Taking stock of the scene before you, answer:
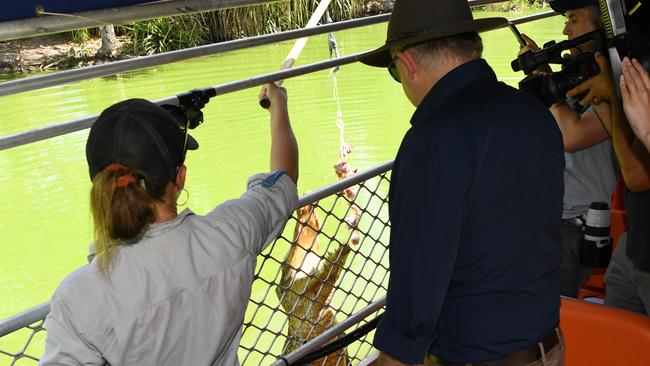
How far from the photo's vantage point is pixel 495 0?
241 cm

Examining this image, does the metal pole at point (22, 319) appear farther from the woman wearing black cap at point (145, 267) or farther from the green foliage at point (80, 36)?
the green foliage at point (80, 36)

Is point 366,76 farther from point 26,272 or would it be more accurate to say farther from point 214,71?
point 26,272

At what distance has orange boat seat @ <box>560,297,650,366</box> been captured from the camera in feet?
5.78

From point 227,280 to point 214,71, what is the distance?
1058cm

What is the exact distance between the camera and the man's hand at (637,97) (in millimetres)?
1518

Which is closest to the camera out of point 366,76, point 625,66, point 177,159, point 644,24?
point 177,159

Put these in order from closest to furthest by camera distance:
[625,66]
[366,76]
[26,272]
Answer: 1. [625,66]
2. [26,272]
3. [366,76]

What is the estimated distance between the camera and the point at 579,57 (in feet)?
6.35

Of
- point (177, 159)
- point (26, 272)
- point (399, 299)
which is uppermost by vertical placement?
point (177, 159)

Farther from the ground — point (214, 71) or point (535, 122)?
point (535, 122)

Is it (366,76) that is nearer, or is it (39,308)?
(39,308)

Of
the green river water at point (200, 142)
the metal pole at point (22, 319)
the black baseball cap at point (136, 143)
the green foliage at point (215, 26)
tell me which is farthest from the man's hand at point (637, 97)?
the green foliage at point (215, 26)

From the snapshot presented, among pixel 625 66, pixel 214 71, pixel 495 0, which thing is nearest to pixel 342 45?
pixel 214 71

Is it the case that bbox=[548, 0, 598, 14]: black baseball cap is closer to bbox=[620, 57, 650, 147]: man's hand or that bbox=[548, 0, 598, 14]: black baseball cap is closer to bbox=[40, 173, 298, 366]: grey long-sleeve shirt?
bbox=[620, 57, 650, 147]: man's hand
